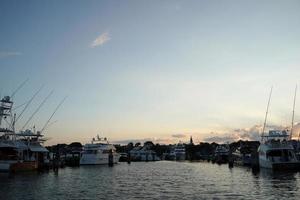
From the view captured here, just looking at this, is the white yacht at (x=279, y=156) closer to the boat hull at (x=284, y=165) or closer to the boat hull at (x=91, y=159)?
the boat hull at (x=284, y=165)

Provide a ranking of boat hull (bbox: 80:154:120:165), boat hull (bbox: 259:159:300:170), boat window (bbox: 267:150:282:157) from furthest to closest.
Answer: boat hull (bbox: 80:154:120:165)
boat window (bbox: 267:150:282:157)
boat hull (bbox: 259:159:300:170)

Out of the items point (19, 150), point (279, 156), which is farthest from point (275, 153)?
point (19, 150)

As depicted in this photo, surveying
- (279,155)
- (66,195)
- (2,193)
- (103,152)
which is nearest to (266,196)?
(66,195)

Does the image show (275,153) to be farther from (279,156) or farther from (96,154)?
(96,154)

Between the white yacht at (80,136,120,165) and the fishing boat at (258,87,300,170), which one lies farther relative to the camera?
the white yacht at (80,136,120,165)

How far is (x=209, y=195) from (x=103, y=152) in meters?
89.8

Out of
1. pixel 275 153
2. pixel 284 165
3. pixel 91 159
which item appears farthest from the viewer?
pixel 91 159

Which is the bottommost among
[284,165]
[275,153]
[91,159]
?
[284,165]

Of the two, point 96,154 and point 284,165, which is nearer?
point 284,165

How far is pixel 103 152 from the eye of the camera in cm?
12912

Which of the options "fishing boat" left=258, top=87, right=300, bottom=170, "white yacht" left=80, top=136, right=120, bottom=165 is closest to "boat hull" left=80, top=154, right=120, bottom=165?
"white yacht" left=80, top=136, right=120, bottom=165

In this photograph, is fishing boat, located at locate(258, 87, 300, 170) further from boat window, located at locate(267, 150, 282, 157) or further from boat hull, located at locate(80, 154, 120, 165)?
boat hull, located at locate(80, 154, 120, 165)

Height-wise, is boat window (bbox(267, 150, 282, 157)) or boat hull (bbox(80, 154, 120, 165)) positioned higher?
boat window (bbox(267, 150, 282, 157))

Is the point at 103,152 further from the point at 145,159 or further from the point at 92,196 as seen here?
the point at 92,196
